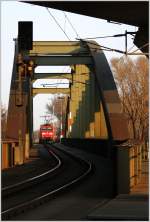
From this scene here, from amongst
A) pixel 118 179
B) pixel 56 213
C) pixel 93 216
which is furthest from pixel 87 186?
pixel 93 216

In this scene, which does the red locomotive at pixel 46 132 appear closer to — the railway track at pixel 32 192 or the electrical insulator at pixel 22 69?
the electrical insulator at pixel 22 69

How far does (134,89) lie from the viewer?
71125 millimetres

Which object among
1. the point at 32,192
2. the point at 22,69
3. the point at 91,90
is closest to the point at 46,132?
the point at 91,90

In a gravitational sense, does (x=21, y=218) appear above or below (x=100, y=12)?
below

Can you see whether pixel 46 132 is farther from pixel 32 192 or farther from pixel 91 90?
pixel 32 192

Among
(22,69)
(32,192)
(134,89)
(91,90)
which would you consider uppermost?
(134,89)

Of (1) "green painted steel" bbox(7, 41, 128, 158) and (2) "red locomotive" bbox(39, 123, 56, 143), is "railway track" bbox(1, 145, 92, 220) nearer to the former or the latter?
(1) "green painted steel" bbox(7, 41, 128, 158)

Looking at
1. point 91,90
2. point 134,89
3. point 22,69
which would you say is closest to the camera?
point 22,69

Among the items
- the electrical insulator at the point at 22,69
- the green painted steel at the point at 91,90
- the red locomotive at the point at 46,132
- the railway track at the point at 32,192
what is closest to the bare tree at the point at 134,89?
the green painted steel at the point at 91,90

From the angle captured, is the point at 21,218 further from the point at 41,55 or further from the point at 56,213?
Result: the point at 41,55

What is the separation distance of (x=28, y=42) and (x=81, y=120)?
47.8 metres

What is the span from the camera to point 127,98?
70250 mm

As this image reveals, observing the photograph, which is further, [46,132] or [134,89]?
[46,132]

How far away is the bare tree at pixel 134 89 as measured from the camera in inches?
2672
